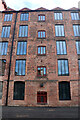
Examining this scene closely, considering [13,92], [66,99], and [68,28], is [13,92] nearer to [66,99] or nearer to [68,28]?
[66,99]

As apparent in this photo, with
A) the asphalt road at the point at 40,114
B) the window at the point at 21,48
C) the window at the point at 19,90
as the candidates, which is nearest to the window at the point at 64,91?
the asphalt road at the point at 40,114

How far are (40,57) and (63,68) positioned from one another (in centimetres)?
438

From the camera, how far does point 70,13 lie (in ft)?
60.6

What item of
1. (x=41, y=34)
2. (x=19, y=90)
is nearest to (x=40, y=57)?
(x=41, y=34)

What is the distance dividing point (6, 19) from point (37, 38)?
8.33 meters

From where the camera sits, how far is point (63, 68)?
1501 centimetres

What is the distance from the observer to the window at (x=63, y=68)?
48.5ft

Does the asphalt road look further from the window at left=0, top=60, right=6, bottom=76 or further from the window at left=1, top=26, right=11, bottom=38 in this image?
the window at left=1, top=26, right=11, bottom=38

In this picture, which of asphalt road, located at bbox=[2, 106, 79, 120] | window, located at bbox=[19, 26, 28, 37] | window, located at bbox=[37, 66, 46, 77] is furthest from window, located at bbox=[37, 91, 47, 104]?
window, located at bbox=[19, 26, 28, 37]

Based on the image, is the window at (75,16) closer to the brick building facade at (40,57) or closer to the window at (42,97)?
the brick building facade at (40,57)

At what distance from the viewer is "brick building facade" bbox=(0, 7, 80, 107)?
1391cm

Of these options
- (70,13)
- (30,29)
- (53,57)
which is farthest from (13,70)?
(70,13)

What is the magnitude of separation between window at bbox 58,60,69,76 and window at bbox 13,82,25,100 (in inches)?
256

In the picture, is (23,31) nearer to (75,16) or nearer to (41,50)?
(41,50)
